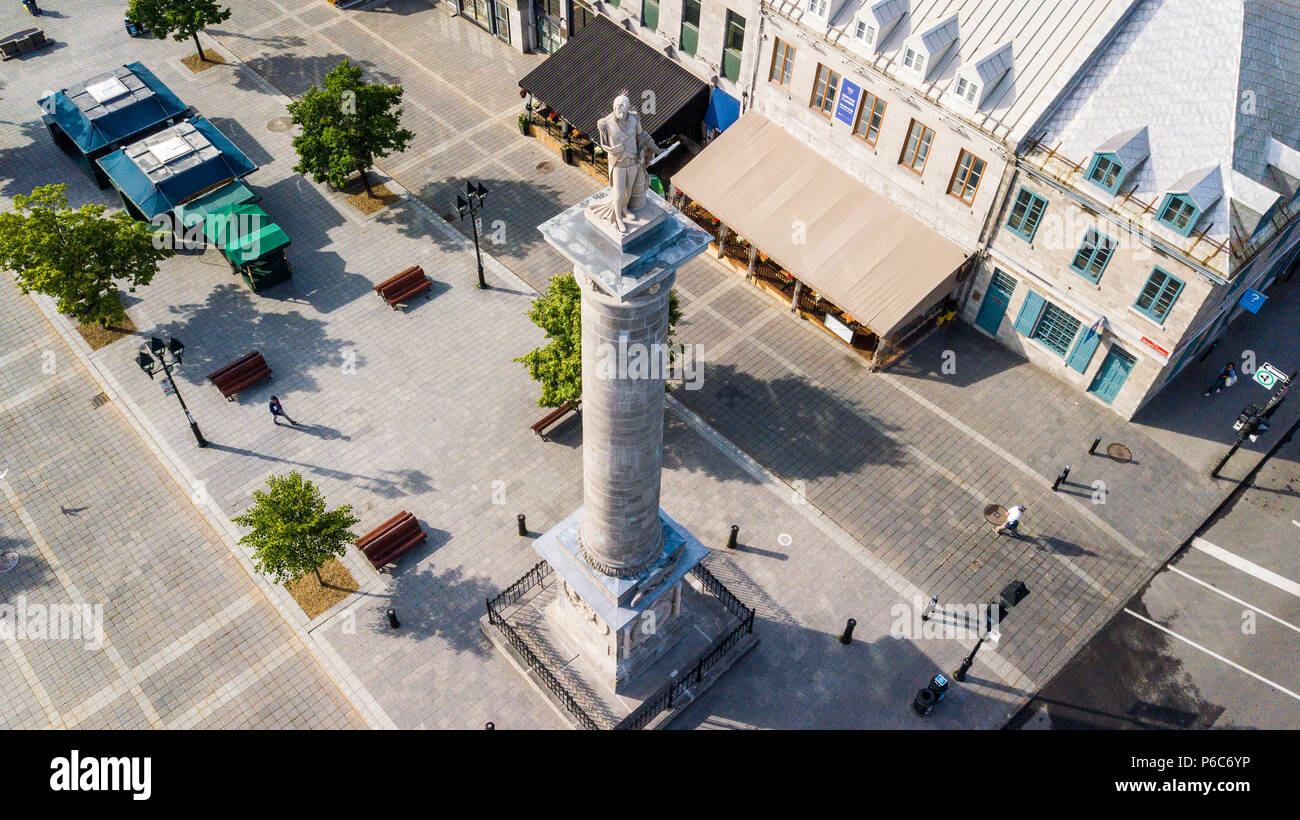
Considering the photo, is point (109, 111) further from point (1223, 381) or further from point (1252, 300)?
point (1223, 381)

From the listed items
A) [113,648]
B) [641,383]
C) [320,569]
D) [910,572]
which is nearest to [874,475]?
[910,572]

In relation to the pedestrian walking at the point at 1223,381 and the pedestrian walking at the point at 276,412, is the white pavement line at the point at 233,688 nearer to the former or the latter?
the pedestrian walking at the point at 276,412

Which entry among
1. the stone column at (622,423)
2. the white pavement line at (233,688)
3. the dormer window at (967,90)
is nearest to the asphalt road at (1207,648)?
the stone column at (622,423)

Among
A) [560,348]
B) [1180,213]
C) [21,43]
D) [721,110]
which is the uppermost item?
[1180,213]

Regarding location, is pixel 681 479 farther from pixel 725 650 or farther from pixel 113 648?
pixel 113 648

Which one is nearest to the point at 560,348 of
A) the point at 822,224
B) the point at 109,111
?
the point at 822,224

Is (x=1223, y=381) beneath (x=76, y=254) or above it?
beneath
